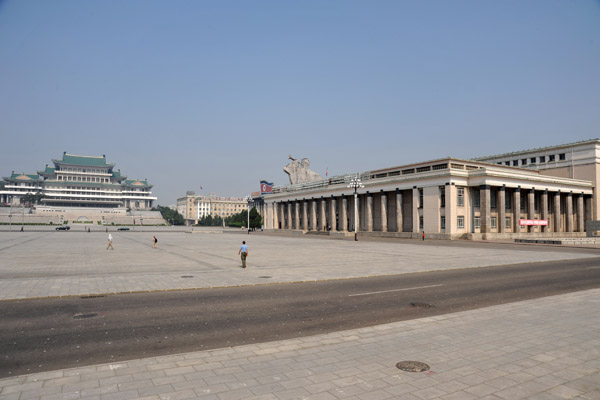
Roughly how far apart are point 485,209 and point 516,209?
9.42 meters

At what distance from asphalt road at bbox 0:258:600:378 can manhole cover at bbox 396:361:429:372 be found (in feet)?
8.54

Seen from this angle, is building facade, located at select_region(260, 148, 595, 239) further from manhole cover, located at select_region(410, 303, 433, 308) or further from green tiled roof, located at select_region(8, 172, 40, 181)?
green tiled roof, located at select_region(8, 172, 40, 181)

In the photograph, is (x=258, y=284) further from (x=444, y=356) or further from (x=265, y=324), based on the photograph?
(x=444, y=356)

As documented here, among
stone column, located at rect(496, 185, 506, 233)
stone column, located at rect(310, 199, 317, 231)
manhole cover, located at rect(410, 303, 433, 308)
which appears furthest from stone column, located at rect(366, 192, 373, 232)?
manhole cover, located at rect(410, 303, 433, 308)

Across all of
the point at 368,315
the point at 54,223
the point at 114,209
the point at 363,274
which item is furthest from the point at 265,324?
the point at 114,209

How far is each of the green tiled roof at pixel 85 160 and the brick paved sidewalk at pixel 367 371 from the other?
634 feet

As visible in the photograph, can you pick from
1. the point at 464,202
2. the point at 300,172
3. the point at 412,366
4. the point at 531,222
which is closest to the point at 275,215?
the point at 300,172

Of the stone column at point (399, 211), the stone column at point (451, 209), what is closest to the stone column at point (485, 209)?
the stone column at point (451, 209)

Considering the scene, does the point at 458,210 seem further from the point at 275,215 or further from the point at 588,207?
the point at 275,215

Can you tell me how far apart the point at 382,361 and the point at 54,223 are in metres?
166

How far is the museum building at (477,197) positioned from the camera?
60.0 m

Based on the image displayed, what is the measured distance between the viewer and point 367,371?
6.67 metres

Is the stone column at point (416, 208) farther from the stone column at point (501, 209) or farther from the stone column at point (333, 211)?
the stone column at point (333, 211)

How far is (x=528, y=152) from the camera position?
3179 inches
